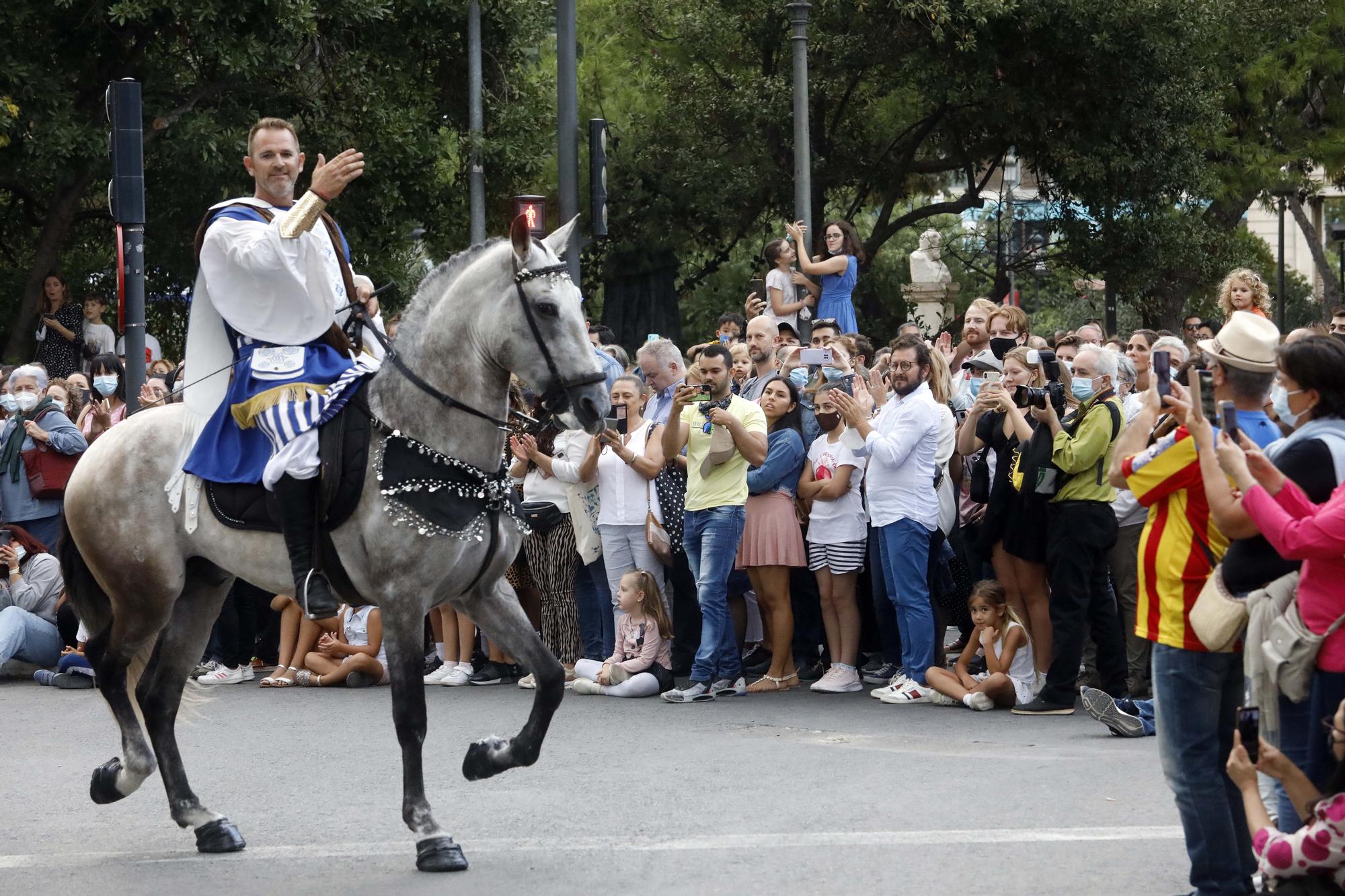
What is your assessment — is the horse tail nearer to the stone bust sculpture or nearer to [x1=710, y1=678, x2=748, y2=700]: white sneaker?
[x1=710, y1=678, x2=748, y2=700]: white sneaker

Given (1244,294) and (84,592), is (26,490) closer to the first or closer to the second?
(84,592)

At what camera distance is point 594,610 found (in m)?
12.1

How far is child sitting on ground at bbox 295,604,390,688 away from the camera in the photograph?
1194 centimetres

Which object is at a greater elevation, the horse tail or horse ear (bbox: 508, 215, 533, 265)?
horse ear (bbox: 508, 215, 533, 265)

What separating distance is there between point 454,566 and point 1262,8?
19.9m

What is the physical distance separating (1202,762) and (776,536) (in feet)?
18.5

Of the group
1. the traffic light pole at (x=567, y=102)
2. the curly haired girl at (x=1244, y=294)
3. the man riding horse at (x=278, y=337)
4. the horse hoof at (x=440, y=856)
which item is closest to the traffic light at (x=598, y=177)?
the traffic light pole at (x=567, y=102)

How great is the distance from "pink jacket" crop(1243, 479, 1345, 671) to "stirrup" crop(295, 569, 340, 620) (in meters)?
3.62

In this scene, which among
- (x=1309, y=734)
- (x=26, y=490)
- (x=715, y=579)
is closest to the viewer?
(x=1309, y=734)

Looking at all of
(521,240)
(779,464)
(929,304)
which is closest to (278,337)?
(521,240)

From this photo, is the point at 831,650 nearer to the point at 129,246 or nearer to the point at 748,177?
the point at 129,246

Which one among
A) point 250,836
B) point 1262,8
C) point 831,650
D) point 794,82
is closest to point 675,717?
point 831,650

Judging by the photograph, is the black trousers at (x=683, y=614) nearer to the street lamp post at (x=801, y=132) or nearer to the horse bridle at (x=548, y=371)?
the horse bridle at (x=548, y=371)

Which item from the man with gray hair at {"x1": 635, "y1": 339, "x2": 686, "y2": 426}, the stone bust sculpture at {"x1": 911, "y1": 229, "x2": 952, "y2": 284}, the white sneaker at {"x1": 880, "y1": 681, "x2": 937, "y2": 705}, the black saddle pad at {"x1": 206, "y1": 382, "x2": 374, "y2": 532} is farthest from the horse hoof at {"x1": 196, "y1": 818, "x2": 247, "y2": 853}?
the stone bust sculpture at {"x1": 911, "y1": 229, "x2": 952, "y2": 284}
